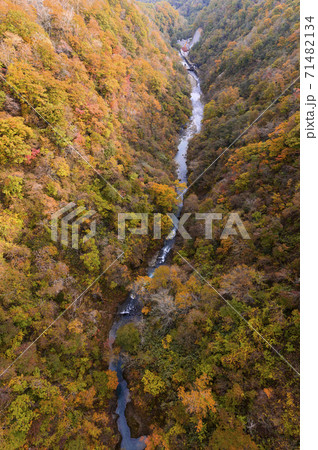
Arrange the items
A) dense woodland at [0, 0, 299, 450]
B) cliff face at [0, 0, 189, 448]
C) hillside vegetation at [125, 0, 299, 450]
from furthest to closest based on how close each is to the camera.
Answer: cliff face at [0, 0, 189, 448] < dense woodland at [0, 0, 299, 450] < hillside vegetation at [125, 0, 299, 450]

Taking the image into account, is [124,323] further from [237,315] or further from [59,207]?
[59,207]

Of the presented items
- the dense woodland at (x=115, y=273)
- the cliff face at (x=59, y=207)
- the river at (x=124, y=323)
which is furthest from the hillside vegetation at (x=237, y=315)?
the cliff face at (x=59, y=207)

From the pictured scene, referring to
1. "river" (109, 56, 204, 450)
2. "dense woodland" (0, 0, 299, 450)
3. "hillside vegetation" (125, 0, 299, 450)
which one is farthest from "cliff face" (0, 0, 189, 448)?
"hillside vegetation" (125, 0, 299, 450)

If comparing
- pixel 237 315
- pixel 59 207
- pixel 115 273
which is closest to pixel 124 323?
pixel 115 273

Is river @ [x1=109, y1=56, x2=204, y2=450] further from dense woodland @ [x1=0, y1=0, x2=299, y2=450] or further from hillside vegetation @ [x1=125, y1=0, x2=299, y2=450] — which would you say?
hillside vegetation @ [x1=125, y1=0, x2=299, y2=450]

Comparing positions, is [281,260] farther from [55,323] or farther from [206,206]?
[55,323]

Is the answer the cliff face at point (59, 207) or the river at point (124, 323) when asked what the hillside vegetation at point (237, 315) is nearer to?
the river at point (124, 323)

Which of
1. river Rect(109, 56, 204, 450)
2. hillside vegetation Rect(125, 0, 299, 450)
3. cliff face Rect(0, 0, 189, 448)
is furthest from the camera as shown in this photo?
river Rect(109, 56, 204, 450)
